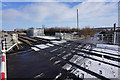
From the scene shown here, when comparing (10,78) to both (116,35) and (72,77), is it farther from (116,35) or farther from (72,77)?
(116,35)

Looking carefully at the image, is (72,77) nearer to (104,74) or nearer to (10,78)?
(104,74)

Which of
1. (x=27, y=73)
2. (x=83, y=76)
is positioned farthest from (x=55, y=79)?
(x=27, y=73)

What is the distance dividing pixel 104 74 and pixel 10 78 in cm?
413

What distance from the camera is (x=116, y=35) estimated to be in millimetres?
11438

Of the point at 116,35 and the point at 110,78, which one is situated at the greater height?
the point at 116,35

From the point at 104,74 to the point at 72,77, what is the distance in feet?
4.83

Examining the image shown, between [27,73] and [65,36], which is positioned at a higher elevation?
[65,36]

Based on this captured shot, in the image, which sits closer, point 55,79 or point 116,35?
point 55,79

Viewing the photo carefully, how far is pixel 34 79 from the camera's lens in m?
3.24

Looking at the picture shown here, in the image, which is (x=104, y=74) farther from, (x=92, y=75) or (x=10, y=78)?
(x=10, y=78)

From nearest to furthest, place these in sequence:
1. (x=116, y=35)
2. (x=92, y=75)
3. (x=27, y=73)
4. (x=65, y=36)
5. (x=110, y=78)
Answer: (x=110, y=78)
(x=92, y=75)
(x=27, y=73)
(x=116, y=35)
(x=65, y=36)

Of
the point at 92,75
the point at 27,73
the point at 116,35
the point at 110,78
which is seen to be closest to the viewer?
the point at 110,78

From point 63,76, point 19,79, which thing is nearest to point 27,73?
point 19,79

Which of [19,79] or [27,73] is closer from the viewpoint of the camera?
[19,79]
